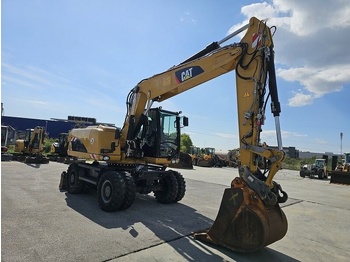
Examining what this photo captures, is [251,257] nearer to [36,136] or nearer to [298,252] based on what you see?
[298,252]

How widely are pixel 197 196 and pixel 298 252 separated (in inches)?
202

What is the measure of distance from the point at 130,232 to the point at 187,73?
3.72 meters

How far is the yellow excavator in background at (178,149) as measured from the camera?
4625mm

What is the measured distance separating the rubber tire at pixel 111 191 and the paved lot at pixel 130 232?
0.22 m

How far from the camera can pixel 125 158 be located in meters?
8.03

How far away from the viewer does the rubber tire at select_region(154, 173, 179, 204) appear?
8.22 metres

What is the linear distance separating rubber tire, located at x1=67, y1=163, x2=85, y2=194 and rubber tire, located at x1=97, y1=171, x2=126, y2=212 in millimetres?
1841

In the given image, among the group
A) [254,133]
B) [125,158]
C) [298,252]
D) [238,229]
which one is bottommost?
[298,252]

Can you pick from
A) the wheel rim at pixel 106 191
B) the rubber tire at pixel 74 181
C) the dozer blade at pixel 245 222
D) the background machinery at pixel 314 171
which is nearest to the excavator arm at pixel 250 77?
the dozer blade at pixel 245 222

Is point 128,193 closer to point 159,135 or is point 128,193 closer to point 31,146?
point 159,135

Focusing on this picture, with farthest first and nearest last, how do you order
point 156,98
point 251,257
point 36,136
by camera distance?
point 36,136 → point 156,98 → point 251,257

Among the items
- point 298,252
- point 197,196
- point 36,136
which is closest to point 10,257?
point 298,252

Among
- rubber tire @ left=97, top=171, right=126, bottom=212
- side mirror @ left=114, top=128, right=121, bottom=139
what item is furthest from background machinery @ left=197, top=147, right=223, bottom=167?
rubber tire @ left=97, top=171, right=126, bottom=212

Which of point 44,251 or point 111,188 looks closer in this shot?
point 44,251
